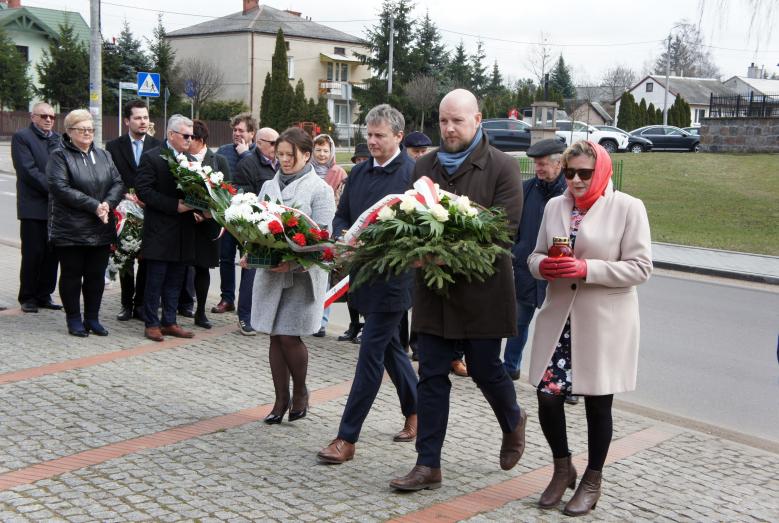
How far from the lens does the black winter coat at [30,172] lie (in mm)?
9320

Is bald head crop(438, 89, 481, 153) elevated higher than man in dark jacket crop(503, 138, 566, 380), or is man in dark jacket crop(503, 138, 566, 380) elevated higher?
bald head crop(438, 89, 481, 153)

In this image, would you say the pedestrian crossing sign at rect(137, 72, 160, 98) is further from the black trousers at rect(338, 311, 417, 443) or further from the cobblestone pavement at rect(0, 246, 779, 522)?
the black trousers at rect(338, 311, 417, 443)

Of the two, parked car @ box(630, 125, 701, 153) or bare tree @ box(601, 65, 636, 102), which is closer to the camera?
parked car @ box(630, 125, 701, 153)

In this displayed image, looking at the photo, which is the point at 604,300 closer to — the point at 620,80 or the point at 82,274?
the point at 82,274

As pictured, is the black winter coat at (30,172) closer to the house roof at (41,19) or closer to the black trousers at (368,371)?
the black trousers at (368,371)

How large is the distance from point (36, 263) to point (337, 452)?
18.2 feet

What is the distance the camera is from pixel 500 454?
17.1 ft

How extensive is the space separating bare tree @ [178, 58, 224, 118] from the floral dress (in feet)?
194

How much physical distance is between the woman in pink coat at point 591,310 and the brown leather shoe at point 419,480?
23.1 inches

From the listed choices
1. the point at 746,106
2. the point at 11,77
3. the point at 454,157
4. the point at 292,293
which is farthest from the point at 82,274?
the point at 11,77

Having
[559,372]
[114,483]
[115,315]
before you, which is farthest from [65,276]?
[559,372]

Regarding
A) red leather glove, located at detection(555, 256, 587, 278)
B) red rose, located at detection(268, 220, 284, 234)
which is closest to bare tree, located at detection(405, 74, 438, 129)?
red rose, located at detection(268, 220, 284, 234)

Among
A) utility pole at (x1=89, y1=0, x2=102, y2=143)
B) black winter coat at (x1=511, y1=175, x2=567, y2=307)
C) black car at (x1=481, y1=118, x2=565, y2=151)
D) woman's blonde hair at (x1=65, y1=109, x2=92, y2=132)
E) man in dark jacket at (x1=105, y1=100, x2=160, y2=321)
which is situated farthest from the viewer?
black car at (x1=481, y1=118, x2=565, y2=151)

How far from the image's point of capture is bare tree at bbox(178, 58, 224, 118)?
62875 mm
